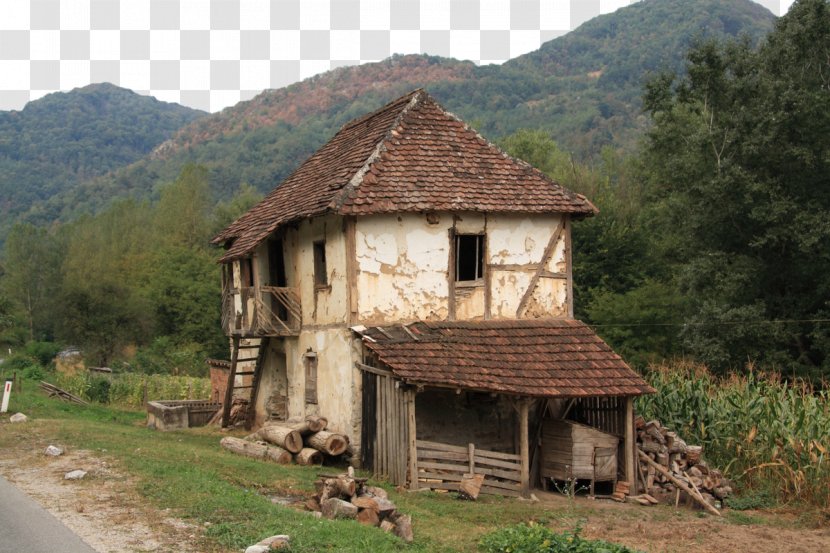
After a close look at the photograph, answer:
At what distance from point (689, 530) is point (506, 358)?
5544 mm

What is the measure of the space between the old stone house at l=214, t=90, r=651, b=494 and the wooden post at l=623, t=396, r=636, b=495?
0.05 m

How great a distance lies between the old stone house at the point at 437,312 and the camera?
18453 mm

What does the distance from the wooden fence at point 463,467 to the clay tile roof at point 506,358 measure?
4.67ft

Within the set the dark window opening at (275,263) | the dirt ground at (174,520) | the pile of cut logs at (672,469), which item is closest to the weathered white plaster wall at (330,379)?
the dark window opening at (275,263)

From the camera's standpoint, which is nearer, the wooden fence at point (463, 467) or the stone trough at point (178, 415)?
the wooden fence at point (463, 467)

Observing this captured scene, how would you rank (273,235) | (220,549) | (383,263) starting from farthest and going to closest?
(273,235), (383,263), (220,549)

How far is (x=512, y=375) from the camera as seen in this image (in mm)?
18688

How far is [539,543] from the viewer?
462 inches

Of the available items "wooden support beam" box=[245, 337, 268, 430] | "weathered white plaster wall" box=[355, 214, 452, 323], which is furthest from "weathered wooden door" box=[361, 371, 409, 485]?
"wooden support beam" box=[245, 337, 268, 430]

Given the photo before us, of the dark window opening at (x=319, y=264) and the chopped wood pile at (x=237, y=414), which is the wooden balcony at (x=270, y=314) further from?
the chopped wood pile at (x=237, y=414)

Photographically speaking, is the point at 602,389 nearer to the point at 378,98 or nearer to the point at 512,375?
the point at 512,375

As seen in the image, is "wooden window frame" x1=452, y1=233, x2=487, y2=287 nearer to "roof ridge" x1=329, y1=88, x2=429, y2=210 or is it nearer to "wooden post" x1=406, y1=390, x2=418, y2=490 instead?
"roof ridge" x1=329, y1=88, x2=429, y2=210

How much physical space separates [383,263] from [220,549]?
10556 millimetres

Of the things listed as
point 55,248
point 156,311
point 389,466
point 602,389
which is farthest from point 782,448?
point 55,248
